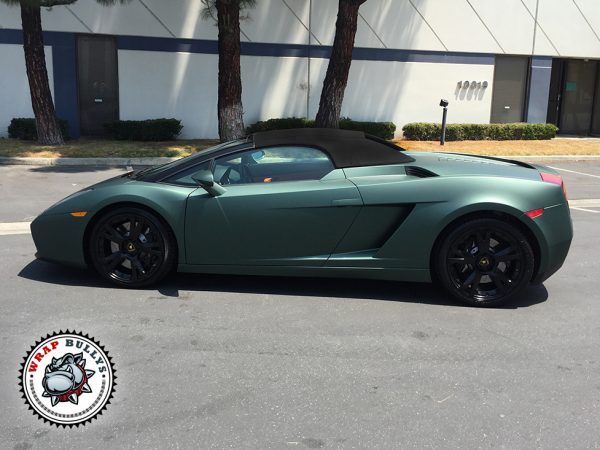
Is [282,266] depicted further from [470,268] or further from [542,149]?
[542,149]

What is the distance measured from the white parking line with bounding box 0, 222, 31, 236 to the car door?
305 cm

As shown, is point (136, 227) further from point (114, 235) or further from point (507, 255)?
point (507, 255)

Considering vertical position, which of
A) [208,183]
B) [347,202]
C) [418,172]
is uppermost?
[418,172]

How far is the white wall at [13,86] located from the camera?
15.8 metres

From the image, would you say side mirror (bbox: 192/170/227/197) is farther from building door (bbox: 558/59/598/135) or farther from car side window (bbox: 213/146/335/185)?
building door (bbox: 558/59/598/135)

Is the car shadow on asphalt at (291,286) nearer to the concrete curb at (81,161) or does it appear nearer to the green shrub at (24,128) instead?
the concrete curb at (81,161)

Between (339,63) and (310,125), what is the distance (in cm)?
280

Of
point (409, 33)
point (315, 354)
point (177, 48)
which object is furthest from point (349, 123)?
point (315, 354)

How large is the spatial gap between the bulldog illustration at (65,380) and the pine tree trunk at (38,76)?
1205 centimetres

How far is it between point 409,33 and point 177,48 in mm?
7042

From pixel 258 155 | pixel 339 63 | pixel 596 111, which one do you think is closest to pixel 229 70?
pixel 339 63

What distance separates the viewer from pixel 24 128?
15453 mm

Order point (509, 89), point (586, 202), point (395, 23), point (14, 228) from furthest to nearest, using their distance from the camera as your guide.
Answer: point (509, 89), point (395, 23), point (586, 202), point (14, 228)

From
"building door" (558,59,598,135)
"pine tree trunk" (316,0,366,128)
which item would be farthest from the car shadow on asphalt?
"building door" (558,59,598,135)
